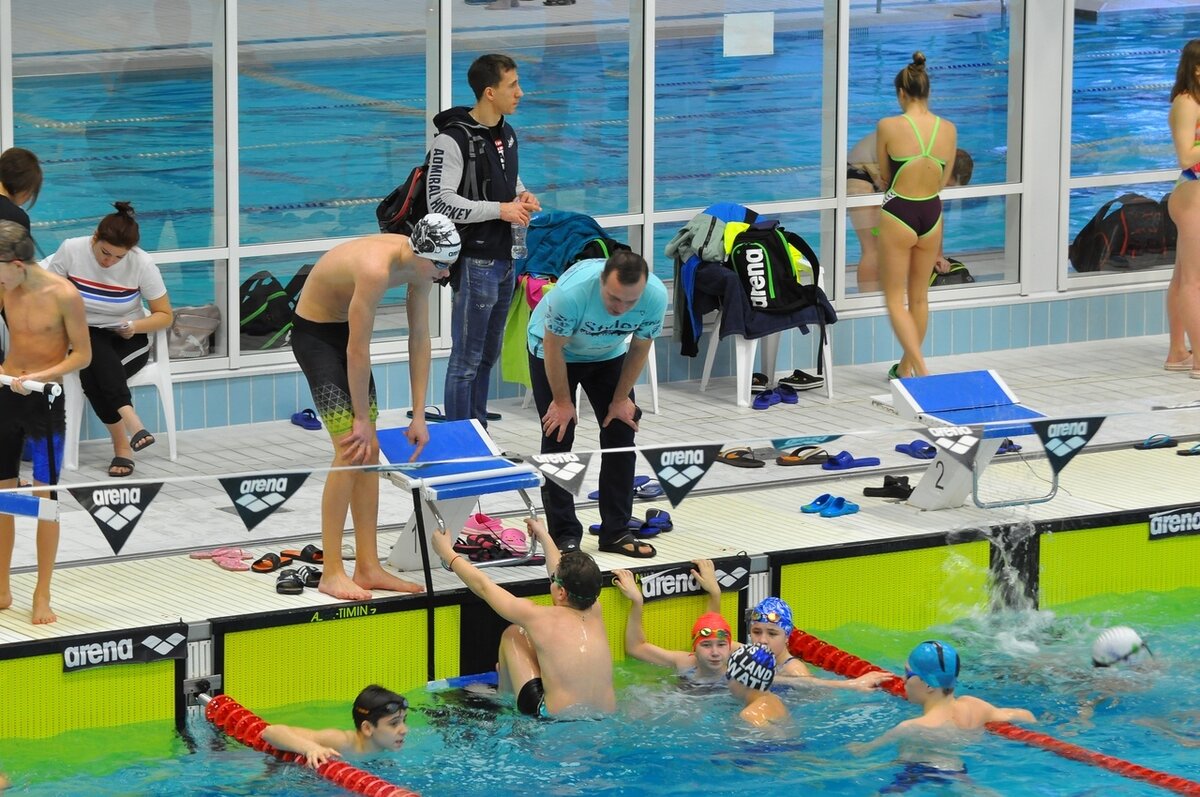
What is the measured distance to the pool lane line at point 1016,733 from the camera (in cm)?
650

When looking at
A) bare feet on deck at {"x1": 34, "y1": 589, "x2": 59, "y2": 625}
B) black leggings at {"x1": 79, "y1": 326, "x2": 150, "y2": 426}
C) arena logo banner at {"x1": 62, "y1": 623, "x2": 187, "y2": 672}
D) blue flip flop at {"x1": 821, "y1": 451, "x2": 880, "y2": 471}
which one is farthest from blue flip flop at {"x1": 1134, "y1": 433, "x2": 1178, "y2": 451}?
bare feet on deck at {"x1": 34, "y1": 589, "x2": 59, "y2": 625}

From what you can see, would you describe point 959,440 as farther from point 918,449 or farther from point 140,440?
point 140,440

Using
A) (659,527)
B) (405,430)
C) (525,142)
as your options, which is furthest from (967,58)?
(405,430)

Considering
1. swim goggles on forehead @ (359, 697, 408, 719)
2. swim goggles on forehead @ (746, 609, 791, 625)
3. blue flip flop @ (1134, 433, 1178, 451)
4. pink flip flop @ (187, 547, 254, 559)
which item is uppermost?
blue flip flop @ (1134, 433, 1178, 451)

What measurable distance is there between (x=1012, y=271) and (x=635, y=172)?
2.55 m

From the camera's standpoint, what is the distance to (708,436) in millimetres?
9688

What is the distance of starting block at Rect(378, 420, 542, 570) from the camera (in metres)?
7.16

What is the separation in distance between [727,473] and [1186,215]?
10.9ft

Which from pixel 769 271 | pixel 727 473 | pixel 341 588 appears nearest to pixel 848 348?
pixel 769 271

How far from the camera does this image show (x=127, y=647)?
6.62 metres

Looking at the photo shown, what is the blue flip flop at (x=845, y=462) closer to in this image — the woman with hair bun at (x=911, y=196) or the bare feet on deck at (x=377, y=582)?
the woman with hair bun at (x=911, y=196)

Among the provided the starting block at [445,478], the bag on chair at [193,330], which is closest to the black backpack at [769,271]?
the bag on chair at [193,330]

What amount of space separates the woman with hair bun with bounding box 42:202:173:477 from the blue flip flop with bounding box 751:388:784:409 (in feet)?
10.3

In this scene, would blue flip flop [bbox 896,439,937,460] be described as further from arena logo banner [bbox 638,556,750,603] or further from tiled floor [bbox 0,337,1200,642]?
arena logo banner [bbox 638,556,750,603]
